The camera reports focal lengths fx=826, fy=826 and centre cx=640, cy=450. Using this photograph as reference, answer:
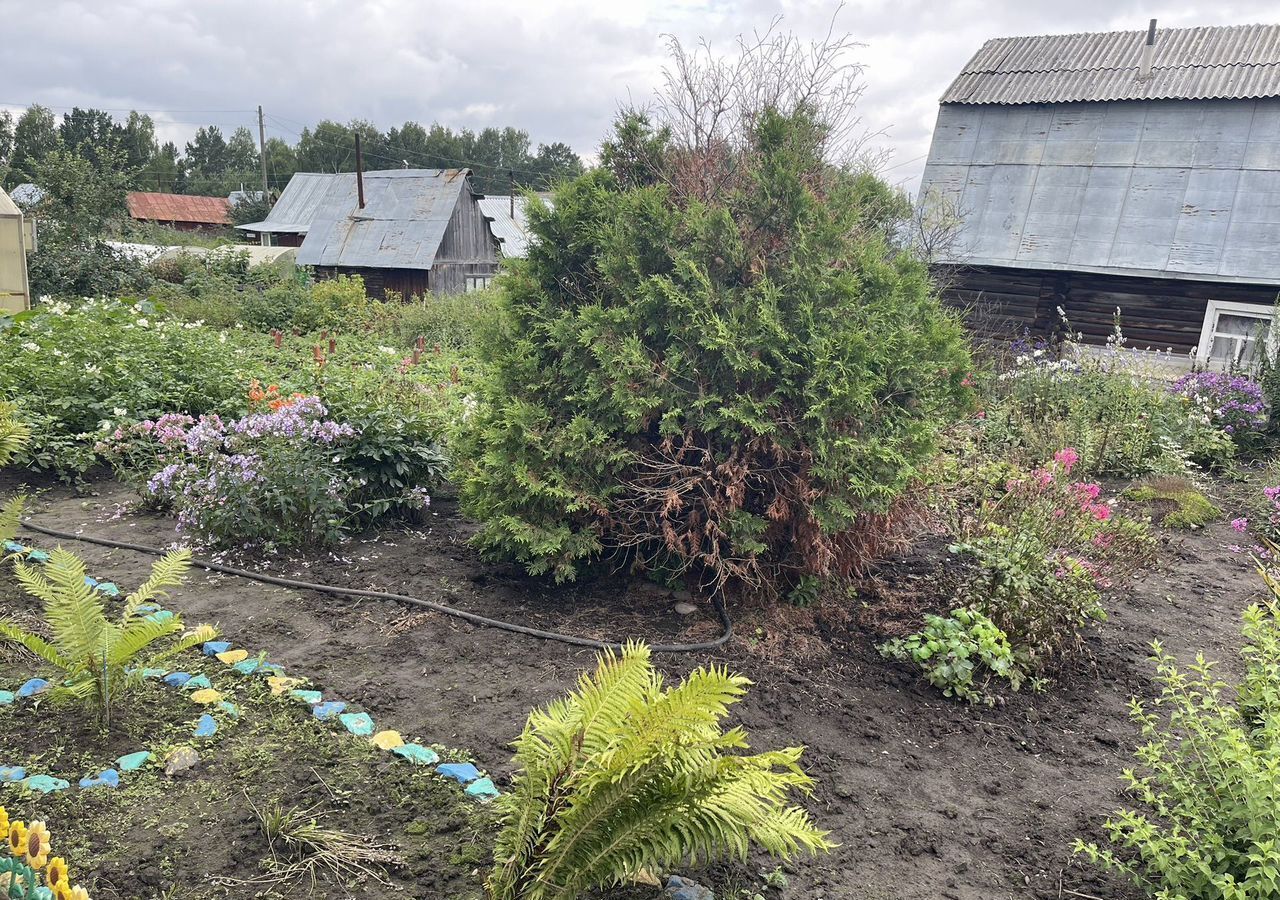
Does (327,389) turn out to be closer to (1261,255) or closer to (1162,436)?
(1162,436)

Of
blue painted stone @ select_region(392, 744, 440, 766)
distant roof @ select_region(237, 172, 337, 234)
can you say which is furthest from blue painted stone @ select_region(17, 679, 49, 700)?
distant roof @ select_region(237, 172, 337, 234)

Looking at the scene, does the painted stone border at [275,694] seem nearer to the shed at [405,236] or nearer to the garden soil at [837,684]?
the garden soil at [837,684]

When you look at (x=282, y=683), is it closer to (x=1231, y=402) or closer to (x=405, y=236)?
(x=1231, y=402)

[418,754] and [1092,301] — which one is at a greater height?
[1092,301]

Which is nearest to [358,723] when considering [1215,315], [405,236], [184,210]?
[1215,315]

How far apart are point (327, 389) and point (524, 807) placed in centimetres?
406

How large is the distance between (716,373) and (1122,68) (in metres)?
13.0

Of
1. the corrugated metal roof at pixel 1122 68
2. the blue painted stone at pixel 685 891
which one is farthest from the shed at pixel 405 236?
the blue painted stone at pixel 685 891

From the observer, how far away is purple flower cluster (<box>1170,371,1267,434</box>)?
28.5 feet

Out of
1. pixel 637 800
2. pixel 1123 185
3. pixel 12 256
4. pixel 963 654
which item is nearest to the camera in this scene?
pixel 637 800

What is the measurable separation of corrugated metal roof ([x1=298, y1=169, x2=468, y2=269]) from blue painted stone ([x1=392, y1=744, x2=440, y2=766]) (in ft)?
81.0

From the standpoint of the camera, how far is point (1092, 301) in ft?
40.0

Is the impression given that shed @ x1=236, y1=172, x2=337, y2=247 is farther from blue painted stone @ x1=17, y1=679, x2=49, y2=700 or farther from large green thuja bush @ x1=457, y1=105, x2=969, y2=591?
blue painted stone @ x1=17, y1=679, x2=49, y2=700

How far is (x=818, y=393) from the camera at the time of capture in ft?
12.7
